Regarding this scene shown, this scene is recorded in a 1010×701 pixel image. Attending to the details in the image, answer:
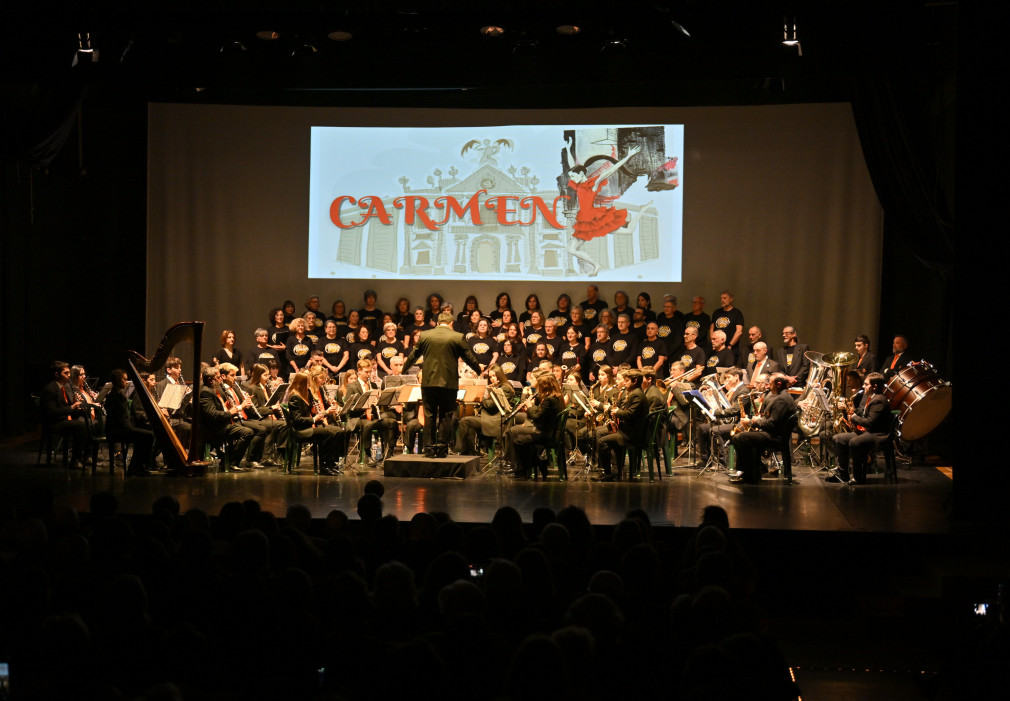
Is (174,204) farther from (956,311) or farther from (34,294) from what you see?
(956,311)

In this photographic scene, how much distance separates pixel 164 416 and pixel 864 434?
242 inches

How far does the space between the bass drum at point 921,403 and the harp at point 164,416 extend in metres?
6.24

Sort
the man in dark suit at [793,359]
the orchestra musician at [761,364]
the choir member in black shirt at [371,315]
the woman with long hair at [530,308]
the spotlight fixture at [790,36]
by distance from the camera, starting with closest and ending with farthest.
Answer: the spotlight fixture at [790,36]
the orchestra musician at [761,364]
the man in dark suit at [793,359]
the woman with long hair at [530,308]
the choir member in black shirt at [371,315]

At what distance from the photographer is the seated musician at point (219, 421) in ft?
30.2

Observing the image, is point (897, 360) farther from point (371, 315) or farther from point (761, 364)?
point (371, 315)

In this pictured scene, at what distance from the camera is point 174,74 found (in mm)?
9094

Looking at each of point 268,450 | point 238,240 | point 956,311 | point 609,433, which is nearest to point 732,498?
point 609,433

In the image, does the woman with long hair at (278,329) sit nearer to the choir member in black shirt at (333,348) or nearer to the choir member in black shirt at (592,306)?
the choir member in black shirt at (333,348)

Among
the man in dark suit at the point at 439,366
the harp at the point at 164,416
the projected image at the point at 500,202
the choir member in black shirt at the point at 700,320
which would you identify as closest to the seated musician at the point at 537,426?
the man in dark suit at the point at 439,366

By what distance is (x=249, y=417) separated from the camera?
9.93 metres

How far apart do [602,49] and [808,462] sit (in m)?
4.59

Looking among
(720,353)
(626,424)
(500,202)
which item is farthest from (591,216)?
(626,424)

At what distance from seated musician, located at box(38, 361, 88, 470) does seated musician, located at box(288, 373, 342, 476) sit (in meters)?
2.02

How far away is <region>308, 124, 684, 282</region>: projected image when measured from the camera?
1380 centimetres
